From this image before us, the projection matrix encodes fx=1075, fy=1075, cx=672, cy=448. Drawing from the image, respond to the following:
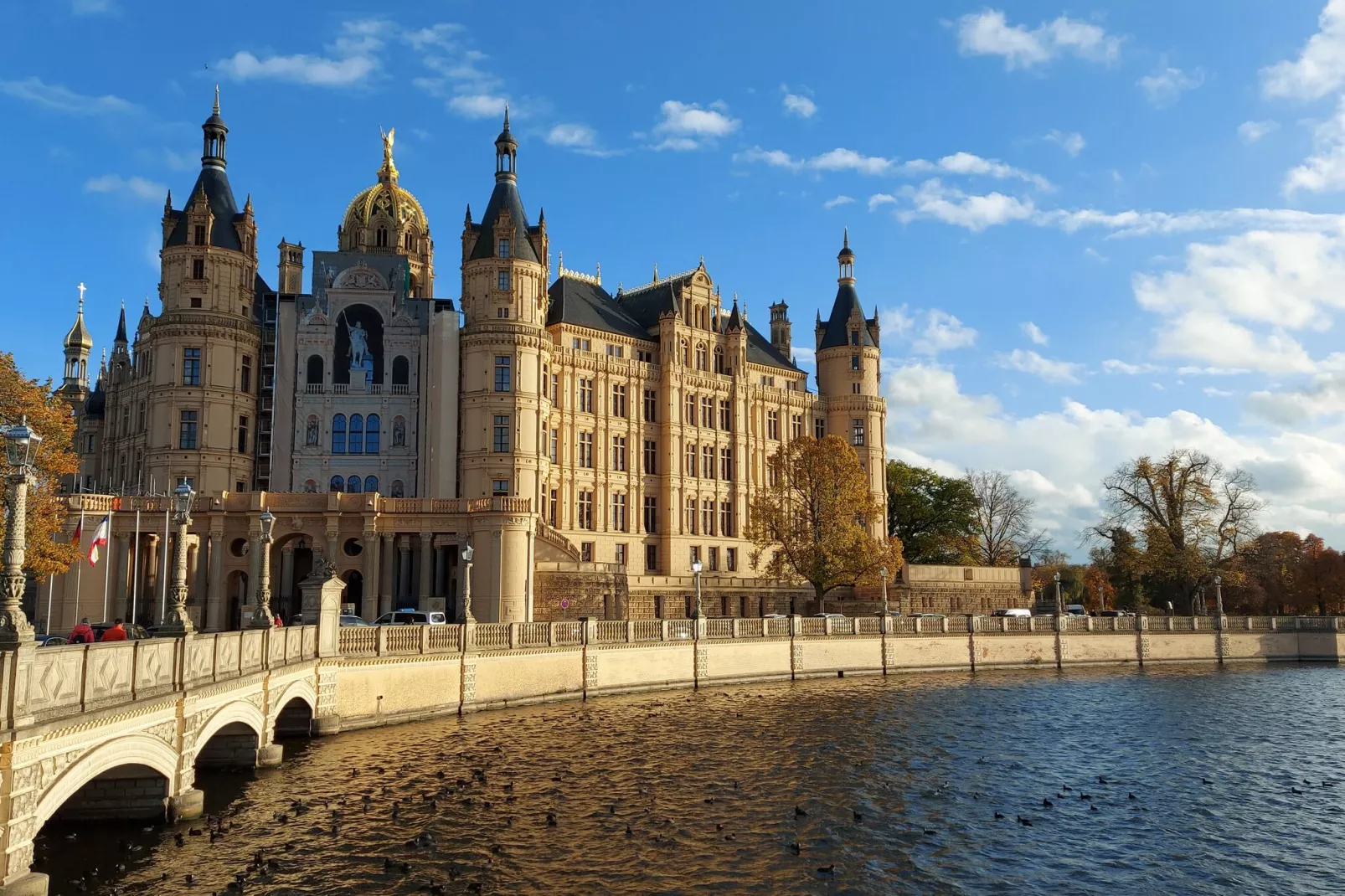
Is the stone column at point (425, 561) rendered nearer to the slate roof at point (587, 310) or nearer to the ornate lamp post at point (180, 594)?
the slate roof at point (587, 310)

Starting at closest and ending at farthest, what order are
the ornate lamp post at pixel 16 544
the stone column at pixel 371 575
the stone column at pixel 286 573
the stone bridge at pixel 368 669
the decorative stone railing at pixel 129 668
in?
the ornate lamp post at pixel 16 544
the decorative stone railing at pixel 129 668
the stone bridge at pixel 368 669
the stone column at pixel 371 575
the stone column at pixel 286 573

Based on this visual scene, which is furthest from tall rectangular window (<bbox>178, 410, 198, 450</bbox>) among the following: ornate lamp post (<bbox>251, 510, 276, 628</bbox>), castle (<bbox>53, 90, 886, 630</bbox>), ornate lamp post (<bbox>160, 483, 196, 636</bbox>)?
ornate lamp post (<bbox>160, 483, 196, 636</bbox>)

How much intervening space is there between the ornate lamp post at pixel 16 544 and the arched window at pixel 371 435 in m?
50.4

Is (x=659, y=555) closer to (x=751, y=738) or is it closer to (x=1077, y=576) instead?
(x=751, y=738)

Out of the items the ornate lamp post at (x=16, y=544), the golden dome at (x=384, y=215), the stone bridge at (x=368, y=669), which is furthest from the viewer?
the golden dome at (x=384, y=215)

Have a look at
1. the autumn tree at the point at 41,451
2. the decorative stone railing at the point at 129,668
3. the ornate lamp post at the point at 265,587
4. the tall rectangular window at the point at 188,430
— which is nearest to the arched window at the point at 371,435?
the tall rectangular window at the point at 188,430

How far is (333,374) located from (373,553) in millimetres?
14685

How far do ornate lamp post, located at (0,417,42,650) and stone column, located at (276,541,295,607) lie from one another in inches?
1793

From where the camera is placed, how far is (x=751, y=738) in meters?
35.1

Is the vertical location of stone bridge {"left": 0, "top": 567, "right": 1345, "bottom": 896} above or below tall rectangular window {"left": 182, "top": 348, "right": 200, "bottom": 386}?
below

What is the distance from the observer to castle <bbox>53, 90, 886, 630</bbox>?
191ft

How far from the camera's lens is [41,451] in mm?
43938

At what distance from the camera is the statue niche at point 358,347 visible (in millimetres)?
67188

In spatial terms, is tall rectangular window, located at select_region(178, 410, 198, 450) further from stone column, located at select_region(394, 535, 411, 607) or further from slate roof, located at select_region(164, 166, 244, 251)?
stone column, located at select_region(394, 535, 411, 607)
